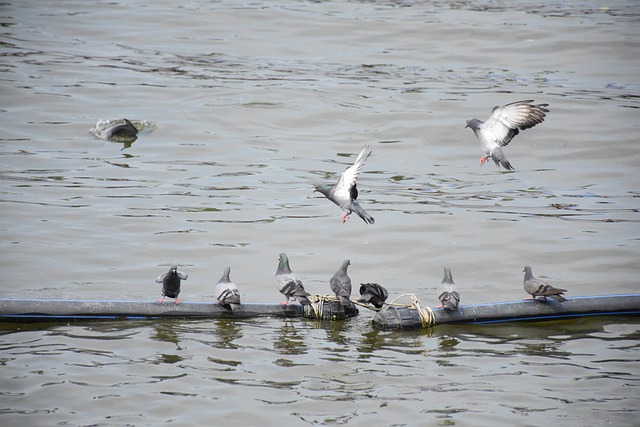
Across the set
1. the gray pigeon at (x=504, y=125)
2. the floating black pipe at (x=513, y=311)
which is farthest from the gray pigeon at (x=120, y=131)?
the floating black pipe at (x=513, y=311)

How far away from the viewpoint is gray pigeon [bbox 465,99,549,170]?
9.62m

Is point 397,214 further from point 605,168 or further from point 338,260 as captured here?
point 605,168

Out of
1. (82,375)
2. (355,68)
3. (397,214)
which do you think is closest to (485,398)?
(82,375)

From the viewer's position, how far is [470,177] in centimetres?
1413

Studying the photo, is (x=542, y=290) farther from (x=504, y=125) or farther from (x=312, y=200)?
(x=312, y=200)

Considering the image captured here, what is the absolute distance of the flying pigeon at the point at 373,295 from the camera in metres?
8.57

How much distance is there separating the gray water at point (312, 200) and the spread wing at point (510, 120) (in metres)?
1.54

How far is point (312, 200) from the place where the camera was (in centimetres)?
1314

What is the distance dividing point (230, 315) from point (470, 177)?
6494 millimetres

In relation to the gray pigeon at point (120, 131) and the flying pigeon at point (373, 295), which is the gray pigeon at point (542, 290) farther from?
the gray pigeon at point (120, 131)

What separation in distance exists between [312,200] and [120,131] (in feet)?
13.6

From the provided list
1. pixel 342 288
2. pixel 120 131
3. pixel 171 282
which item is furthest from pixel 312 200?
pixel 171 282

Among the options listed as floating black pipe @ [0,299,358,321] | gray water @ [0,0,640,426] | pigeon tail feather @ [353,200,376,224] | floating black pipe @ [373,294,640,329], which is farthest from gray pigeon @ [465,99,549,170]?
floating black pipe @ [0,299,358,321]

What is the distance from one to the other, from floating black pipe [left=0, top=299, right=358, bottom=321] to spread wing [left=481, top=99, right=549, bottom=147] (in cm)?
261
